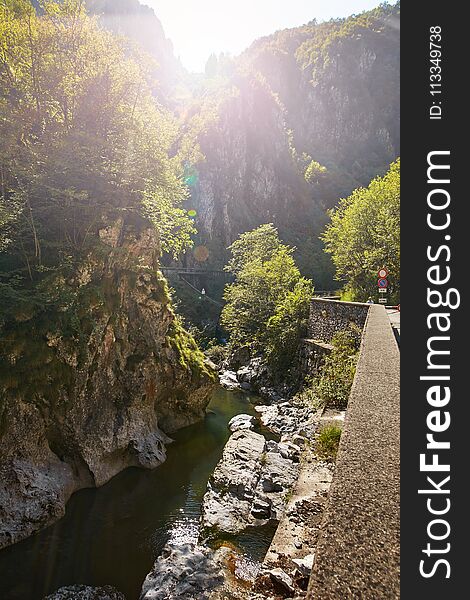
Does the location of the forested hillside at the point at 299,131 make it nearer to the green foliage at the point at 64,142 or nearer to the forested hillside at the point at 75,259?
the forested hillside at the point at 75,259

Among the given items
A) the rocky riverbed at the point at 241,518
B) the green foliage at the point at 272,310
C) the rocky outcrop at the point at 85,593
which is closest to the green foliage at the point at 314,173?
the green foliage at the point at 272,310

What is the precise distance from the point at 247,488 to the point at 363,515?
8795 millimetres

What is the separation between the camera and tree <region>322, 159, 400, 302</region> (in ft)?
83.5

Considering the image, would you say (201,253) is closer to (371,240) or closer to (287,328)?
(371,240)

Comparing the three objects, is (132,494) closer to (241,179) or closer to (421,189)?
(421,189)

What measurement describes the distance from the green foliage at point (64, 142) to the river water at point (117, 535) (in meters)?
5.81

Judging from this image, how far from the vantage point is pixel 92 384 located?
1238 centimetres

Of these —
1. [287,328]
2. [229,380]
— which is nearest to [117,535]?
[229,380]

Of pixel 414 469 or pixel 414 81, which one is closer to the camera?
pixel 414 469

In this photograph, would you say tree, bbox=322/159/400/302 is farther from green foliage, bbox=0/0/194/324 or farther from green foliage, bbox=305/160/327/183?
green foliage, bbox=305/160/327/183

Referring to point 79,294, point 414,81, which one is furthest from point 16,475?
point 414,81

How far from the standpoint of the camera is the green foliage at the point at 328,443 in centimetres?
793

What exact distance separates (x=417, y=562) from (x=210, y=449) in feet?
43.5

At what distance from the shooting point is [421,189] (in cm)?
420
